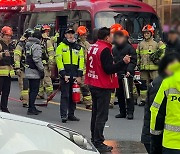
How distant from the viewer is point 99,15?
620 inches

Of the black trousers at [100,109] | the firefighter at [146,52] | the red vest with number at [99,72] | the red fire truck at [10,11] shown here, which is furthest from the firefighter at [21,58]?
the red fire truck at [10,11]

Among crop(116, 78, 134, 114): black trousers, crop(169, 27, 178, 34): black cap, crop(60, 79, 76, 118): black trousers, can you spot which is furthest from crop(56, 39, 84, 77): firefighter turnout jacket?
crop(169, 27, 178, 34): black cap

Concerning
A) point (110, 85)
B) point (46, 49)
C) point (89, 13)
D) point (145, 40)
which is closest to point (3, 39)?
point (46, 49)

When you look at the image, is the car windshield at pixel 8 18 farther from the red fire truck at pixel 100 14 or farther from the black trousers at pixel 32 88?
the black trousers at pixel 32 88

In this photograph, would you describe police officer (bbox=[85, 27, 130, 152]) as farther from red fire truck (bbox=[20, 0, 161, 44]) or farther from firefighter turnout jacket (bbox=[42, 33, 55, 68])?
red fire truck (bbox=[20, 0, 161, 44])

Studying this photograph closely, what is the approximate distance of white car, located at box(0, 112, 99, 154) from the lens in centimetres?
405

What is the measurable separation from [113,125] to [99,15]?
614 cm

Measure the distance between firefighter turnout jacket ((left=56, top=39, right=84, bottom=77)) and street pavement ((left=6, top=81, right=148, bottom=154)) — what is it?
1013mm

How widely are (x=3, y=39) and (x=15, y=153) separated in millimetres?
7300

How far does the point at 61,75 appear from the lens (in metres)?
9.93

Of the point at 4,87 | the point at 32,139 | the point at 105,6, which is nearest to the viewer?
the point at 32,139

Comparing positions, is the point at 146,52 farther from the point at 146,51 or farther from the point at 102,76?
the point at 102,76

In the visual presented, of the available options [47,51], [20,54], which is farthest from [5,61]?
[47,51]

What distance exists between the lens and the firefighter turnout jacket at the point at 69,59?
990 cm
